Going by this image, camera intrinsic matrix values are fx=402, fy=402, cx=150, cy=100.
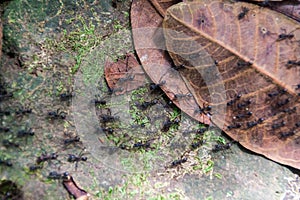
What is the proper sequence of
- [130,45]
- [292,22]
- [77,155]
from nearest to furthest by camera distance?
[77,155] < [292,22] < [130,45]

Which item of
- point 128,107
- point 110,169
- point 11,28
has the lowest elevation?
point 110,169

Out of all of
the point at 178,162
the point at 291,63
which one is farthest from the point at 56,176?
the point at 291,63

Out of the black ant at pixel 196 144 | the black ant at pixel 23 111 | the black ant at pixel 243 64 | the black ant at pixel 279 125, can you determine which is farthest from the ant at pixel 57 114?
the black ant at pixel 279 125

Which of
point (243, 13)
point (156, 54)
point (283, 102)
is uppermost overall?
point (243, 13)

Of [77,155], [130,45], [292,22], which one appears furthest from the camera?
[130,45]

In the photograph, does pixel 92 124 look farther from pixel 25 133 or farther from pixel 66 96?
pixel 25 133

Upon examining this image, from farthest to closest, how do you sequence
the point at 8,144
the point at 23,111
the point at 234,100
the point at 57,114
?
1. the point at 234,100
2. the point at 57,114
3. the point at 23,111
4. the point at 8,144

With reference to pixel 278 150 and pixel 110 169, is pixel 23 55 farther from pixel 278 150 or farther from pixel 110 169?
pixel 278 150

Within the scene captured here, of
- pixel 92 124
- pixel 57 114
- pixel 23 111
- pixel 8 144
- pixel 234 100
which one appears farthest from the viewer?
pixel 234 100

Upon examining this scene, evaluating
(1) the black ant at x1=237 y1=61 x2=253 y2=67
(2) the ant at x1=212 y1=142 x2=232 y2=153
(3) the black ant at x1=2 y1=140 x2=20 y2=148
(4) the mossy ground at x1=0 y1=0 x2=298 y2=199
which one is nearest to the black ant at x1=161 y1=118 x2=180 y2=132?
(4) the mossy ground at x1=0 y1=0 x2=298 y2=199

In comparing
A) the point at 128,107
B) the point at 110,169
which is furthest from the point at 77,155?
the point at 128,107

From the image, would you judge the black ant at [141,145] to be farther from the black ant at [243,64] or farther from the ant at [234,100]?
the black ant at [243,64]
